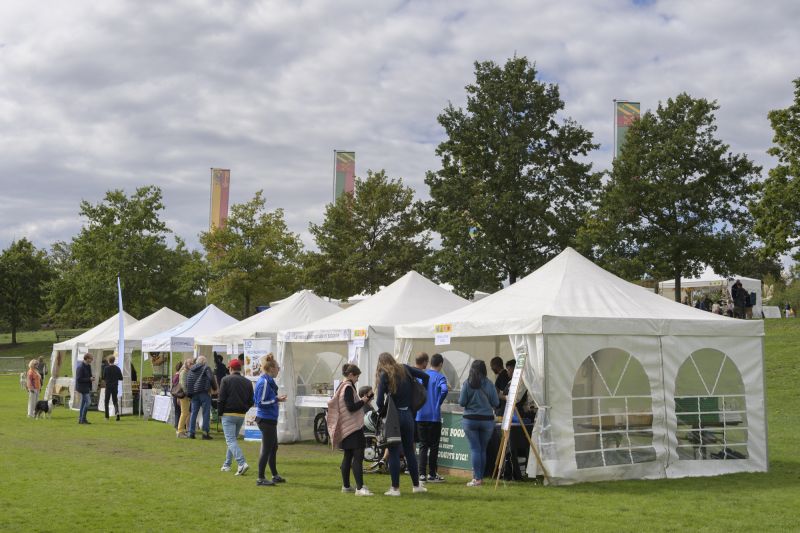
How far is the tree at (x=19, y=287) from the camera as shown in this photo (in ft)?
232

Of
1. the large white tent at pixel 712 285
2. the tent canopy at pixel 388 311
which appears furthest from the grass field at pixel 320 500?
the large white tent at pixel 712 285

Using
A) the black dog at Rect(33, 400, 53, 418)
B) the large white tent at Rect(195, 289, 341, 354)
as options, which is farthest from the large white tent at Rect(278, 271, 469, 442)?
the black dog at Rect(33, 400, 53, 418)

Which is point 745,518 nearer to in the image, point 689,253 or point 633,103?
point 689,253

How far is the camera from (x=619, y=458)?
38.0 feet

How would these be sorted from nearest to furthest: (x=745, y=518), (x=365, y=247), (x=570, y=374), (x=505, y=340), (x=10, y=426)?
(x=745, y=518) → (x=570, y=374) → (x=505, y=340) → (x=10, y=426) → (x=365, y=247)

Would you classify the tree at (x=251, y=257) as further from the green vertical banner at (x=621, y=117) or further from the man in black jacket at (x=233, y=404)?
the man in black jacket at (x=233, y=404)

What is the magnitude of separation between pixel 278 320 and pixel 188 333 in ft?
14.3

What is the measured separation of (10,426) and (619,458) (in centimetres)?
1445

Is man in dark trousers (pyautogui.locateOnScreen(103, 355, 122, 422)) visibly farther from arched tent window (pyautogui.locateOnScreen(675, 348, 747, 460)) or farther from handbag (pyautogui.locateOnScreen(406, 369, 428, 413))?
arched tent window (pyautogui.locateOnScreen(675, 348, 747, 460))

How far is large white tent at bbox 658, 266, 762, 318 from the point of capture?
124 ft

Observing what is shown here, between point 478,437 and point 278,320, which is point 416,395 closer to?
point 478,437

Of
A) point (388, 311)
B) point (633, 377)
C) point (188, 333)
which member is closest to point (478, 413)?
point (633, 377)

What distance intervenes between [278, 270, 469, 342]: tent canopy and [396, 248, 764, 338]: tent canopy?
2575 mm

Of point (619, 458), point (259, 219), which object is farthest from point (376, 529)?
point (259, 219)
